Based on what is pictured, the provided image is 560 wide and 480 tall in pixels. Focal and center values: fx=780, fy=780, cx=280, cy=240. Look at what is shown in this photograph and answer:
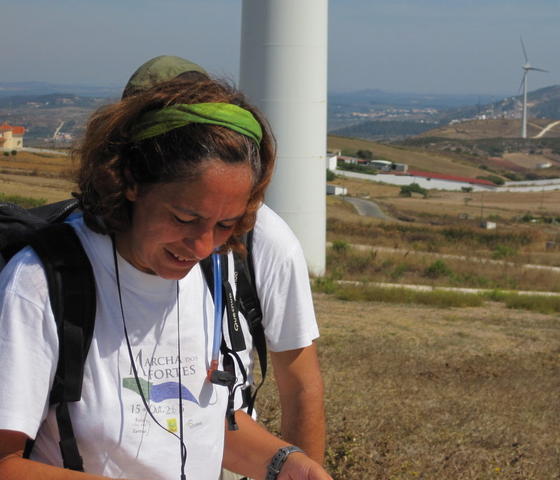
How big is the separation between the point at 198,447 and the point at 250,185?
66 cm

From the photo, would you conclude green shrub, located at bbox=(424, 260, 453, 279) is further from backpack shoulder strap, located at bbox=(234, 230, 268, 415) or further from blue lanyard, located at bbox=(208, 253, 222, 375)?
blue lanyard, located at bbox=(208, 253, 222, 375)

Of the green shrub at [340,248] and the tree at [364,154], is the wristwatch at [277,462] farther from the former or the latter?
the tree at [364,154]

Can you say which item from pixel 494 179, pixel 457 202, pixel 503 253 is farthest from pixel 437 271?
pixel 494 179

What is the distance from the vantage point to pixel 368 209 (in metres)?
56.3

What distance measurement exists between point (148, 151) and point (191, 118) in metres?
0.13

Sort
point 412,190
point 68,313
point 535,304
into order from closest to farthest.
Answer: point 68,313 → point 535,304 → point 412,190

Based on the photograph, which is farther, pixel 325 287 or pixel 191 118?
pixel 325 287

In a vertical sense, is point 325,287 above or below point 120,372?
below

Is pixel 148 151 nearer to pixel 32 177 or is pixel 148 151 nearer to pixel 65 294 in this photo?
pixel 65 294

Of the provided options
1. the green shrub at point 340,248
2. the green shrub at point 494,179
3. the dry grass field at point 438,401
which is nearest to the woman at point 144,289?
the dry grass field at point 438,401

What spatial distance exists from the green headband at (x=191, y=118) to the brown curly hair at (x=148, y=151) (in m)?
0.01

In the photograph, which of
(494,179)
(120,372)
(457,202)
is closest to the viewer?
(120,372)

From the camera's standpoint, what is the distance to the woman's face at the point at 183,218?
5.79 ft

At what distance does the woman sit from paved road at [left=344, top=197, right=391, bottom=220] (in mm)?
48417
